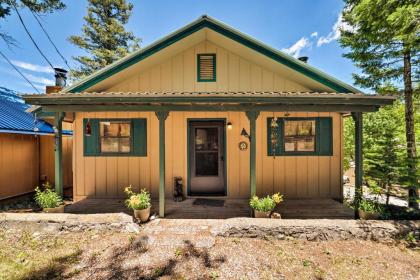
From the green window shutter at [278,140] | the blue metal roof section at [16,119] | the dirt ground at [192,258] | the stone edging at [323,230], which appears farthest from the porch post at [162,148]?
the blue metal roof section at [16,119]

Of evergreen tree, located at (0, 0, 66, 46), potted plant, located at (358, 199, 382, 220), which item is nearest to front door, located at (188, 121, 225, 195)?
potted plant, located at (358, 199, 382, 220)

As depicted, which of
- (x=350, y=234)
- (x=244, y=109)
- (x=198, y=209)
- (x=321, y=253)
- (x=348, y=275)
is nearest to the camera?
(x=348, y=275)

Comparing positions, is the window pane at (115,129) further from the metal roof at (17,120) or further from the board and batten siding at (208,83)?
the metal roof at (17,120)

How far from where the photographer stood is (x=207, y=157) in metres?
6.29

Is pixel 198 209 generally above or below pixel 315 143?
below

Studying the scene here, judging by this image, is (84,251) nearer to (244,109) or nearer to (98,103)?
(98,103)

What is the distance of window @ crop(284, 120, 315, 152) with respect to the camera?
6.06 meters

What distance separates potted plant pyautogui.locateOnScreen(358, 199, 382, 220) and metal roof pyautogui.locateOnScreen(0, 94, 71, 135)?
29.5 feet

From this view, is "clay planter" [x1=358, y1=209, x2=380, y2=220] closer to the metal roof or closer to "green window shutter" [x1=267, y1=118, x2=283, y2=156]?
"green window shutter" [x1=267, y1=118, x2=283, y2=156]

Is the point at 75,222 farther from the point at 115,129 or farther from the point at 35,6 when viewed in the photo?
the point at 35,6

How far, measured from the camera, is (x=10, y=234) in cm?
405

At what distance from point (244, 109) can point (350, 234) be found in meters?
3.26

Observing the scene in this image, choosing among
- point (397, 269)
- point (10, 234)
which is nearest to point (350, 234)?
point (397, 269)

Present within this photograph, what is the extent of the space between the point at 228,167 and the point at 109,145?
375 centimetres
